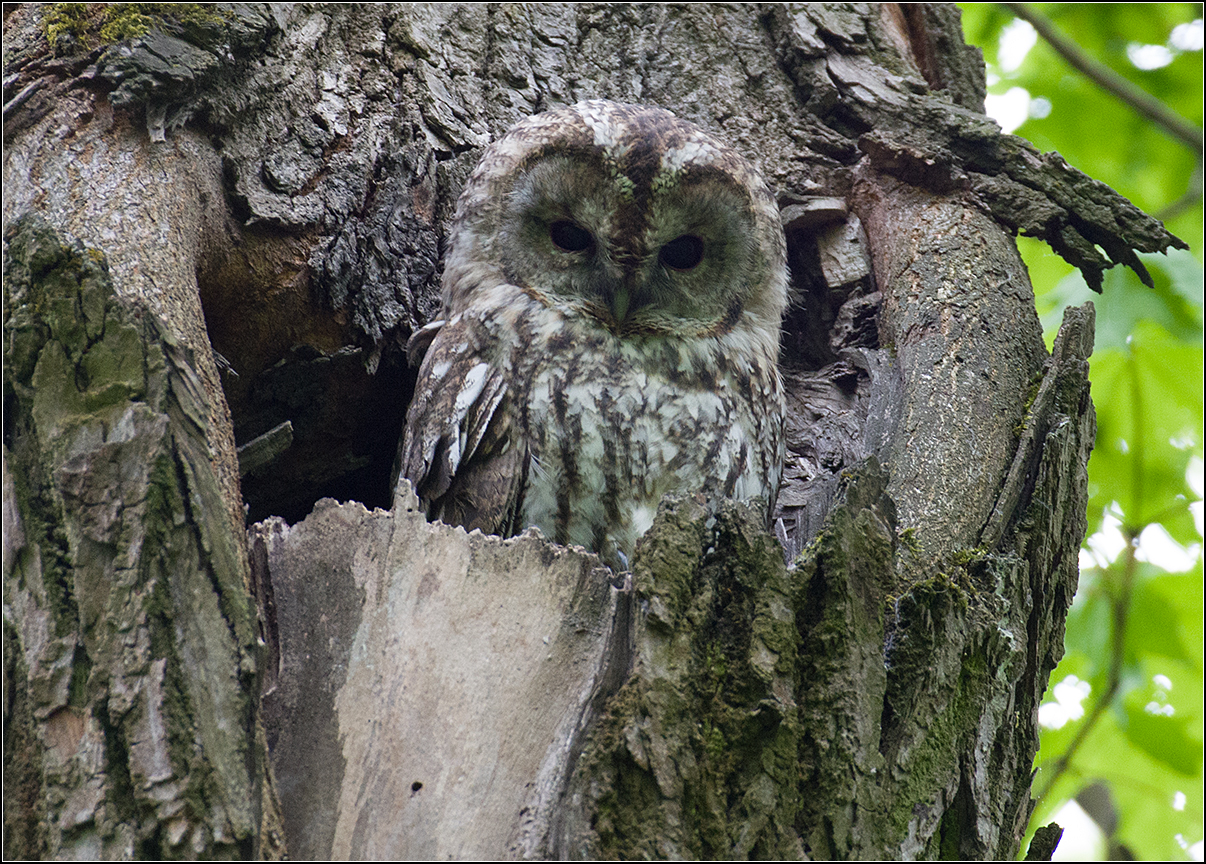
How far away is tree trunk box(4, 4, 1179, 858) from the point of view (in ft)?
3.90

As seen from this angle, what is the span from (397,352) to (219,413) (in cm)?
98

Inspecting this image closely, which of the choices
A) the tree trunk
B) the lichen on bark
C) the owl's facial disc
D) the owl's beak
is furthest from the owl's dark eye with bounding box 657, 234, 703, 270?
the lichen on bark

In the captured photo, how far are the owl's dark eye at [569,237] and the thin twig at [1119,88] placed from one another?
204 cm

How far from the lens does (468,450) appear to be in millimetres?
2174

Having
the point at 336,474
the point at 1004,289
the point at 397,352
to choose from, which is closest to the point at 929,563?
the point at 1004,289

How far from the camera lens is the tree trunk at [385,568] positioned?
3.90 feet

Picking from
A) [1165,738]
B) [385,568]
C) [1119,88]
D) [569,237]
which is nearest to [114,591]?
[385,568]

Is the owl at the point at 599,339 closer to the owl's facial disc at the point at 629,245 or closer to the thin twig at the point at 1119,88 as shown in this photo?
the owl's facial disc at the point at 629,245

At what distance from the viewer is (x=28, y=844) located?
→ 111cm

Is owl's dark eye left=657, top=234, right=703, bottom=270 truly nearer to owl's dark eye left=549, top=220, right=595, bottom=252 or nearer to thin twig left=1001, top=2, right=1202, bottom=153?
owl's dark eye left=549, top=220, right=595, bottom=252

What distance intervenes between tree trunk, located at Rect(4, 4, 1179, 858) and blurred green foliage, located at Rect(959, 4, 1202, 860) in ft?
3.63

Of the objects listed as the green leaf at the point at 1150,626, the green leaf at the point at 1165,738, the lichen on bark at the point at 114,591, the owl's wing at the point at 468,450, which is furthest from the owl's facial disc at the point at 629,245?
the green leaf at the point at 1165,738

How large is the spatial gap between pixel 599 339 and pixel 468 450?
0.40 m

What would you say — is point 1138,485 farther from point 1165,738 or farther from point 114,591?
point 114,591
